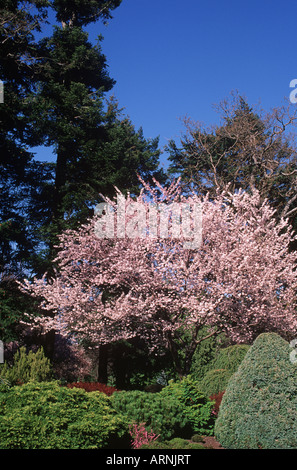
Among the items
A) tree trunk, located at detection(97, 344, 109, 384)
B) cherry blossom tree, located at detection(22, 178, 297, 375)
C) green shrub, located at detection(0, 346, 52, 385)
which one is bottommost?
tree trunk, located at detection(97, 344, 109, 384)

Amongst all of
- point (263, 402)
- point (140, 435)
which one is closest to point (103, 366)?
point (140, 435)

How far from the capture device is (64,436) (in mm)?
5820

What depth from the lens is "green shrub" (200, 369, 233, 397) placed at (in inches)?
429

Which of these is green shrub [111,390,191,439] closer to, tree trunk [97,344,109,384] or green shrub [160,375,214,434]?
green shrub [160,375,214,434]

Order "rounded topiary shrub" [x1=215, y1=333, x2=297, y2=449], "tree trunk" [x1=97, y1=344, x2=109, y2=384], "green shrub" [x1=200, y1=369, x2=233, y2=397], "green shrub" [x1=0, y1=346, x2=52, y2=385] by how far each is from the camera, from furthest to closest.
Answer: "tree trunk" [x1=97, y1=344, x2=109, y2=384]
"green shrub" [x1=0, y1=346, x2=52, y2=385]
"green shrub" [x1=200, y1=369, x2=233, y2=397]
"rounded topiary shrub" [x1=215, y1=333, x2=297, y2=449]

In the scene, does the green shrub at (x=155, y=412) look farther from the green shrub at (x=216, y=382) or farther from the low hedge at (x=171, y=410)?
the green shrub at (x=216, y=382)

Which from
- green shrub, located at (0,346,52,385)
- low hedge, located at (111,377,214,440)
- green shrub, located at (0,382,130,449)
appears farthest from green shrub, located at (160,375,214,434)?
green shrub, located at (0,346,52,385)

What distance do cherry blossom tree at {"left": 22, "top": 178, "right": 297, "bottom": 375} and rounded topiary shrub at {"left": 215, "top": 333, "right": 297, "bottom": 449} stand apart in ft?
15.9

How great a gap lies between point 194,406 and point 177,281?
4.44m

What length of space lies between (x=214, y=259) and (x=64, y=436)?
7.97 metres

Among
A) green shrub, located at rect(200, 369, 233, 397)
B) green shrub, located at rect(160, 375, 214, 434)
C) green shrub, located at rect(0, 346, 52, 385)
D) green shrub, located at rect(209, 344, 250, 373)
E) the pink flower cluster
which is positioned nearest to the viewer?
the pink flower cluster

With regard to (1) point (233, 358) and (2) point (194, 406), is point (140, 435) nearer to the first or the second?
(2) point (194, 406)

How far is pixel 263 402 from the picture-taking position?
623cm

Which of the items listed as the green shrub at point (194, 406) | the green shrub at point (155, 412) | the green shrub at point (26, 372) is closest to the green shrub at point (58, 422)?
the green shrub at point (155, 412)
